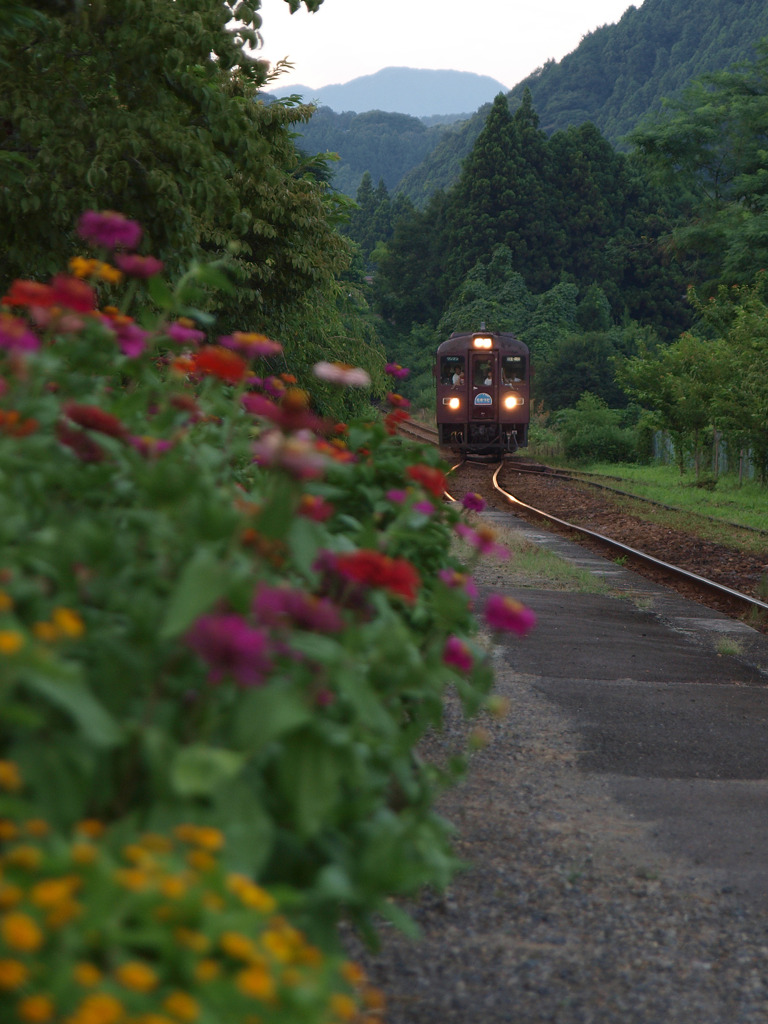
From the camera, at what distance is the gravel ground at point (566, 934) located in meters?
Result: 2.99

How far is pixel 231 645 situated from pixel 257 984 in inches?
18.0

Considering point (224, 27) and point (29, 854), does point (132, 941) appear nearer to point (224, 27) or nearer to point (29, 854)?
point (29, 854)

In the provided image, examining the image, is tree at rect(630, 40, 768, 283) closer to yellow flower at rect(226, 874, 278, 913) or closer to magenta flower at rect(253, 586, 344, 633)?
magenta flower at rect(253, 586, 344, 633)

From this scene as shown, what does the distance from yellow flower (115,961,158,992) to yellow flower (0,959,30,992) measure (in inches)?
4.3

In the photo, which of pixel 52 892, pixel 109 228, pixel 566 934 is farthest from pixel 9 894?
pixel 566 934

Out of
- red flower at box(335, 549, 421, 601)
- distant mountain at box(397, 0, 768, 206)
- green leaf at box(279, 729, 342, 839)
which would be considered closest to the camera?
green leaf at box(279, 729, 342, 839)

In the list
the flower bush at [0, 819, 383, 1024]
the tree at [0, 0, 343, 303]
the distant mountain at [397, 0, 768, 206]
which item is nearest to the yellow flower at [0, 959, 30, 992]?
the flower bush at [0, 819, 383, 1024]

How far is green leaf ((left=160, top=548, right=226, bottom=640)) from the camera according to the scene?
156cm

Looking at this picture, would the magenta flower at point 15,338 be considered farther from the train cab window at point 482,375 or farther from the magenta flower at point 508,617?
the train cab window at point 482,375

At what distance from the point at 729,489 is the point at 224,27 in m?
18.4

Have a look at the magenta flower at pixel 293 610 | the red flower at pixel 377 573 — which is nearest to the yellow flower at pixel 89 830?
the magenta flower at pixel 293 610

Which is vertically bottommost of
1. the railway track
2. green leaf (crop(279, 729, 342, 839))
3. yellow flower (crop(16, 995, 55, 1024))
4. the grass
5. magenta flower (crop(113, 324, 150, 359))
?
the railway track

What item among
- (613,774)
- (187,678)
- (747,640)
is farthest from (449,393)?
(187,678)

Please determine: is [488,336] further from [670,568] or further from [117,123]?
[117,123]
